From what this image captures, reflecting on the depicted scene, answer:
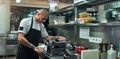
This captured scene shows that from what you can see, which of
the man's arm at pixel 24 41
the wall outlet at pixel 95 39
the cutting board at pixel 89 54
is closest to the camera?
the cutting board at pixel 89 54

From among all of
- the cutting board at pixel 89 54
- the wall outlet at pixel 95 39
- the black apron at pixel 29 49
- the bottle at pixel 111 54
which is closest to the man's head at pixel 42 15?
the black apron at pixel 29 49

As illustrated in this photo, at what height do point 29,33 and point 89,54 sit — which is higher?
point 29,33

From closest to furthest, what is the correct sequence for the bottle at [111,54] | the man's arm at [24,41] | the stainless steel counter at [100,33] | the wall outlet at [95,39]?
the bottle at [111,54] → the stainless steel counter at [100,33] → the wall outlet at [95,39] → the man's arm at [24,41]

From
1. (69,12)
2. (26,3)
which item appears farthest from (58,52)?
(26,3)

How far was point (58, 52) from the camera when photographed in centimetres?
226

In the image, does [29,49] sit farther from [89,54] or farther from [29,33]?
[89,54]

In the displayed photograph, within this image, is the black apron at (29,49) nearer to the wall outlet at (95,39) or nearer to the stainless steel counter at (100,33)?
the stainless steel counter at (100,33)

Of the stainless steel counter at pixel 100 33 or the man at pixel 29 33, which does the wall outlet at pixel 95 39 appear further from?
the man at pixel 29 33

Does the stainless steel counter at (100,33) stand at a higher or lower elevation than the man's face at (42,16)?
lower

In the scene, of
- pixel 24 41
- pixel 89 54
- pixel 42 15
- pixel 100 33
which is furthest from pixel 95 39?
pixel 24 41

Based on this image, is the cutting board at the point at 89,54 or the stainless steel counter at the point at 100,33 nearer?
the cutting board at the point at 89,54

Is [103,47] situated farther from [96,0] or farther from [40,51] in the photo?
[40,51]

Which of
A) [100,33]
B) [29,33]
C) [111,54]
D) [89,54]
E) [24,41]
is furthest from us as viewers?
[29,33]

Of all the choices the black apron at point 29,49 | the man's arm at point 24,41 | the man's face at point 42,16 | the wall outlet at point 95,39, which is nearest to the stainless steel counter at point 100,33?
the wall outlet at point 95,39
